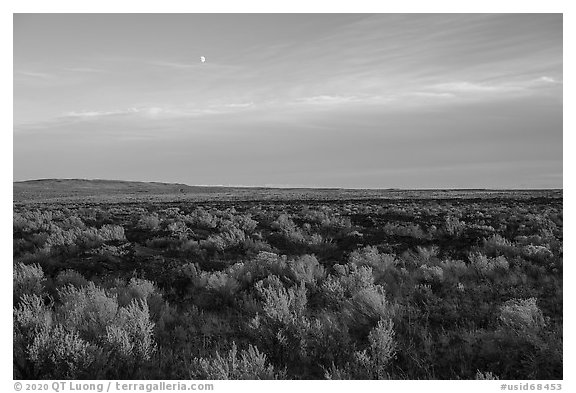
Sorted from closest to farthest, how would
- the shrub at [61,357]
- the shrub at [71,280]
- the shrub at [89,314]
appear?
the shrub at [61,357]
the shrub at [89,314]
the shrub at [71,280]

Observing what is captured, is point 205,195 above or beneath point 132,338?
above

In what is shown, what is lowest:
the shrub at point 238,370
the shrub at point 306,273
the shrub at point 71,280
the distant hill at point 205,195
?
the shrub at point 238,370

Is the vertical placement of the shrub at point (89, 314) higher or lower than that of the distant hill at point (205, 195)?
lower

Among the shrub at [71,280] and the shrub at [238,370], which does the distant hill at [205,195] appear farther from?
the shrub at [238,370]

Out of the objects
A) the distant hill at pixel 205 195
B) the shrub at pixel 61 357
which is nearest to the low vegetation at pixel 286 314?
the shrub at pixel 61 357

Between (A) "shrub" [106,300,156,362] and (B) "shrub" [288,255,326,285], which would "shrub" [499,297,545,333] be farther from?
(A) "shrub" [106,300,156,362]

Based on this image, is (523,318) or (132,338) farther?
(523,318)

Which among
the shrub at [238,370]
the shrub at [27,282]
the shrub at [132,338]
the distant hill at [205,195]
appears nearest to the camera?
the shrub at [238,370]

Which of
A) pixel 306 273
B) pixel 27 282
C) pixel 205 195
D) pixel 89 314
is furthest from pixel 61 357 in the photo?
pixel 205 195

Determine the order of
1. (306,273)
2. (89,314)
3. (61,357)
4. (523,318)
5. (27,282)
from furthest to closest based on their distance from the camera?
1. (306,273)
2. (27,282)
3. (89,314)
4. (523,318)
5. (61,357)

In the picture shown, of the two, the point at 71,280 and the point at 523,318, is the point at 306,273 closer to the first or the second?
the point at 523,318

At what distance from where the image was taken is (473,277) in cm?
876
